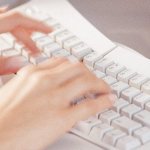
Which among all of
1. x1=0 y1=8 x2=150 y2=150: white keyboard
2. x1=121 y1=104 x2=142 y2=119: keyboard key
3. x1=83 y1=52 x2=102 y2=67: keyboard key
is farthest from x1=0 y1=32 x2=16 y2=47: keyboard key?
x1=121 y1=104 x2=142 y2=119: keyboard key

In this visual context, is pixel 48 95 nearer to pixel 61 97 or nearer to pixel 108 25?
pixel 61 97

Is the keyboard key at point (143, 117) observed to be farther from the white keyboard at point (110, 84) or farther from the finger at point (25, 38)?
the finger at point (25, 38)

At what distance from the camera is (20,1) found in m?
0.78

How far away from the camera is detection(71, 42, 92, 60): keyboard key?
604mm

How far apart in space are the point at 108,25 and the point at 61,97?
0.28m

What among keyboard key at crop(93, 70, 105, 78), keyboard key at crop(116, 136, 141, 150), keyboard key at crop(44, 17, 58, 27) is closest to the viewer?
keyboard key at crop(116, 136, 141, 150)

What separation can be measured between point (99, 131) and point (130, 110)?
0.14 feet

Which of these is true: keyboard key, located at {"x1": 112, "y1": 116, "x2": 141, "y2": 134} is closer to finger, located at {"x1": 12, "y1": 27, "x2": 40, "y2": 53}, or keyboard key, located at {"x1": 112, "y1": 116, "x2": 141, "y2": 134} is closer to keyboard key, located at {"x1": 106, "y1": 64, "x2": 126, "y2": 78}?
keyboard key, located at {"x1": 106, "y1": 64, "x2": 126, "y2": 78}

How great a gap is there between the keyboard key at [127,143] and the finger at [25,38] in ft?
0.69

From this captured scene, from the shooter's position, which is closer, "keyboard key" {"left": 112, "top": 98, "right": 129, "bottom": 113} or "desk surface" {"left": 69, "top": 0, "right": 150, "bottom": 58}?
"keyboard key" {"left": 112, "top": 98, "right": 129, "bottom": 113}

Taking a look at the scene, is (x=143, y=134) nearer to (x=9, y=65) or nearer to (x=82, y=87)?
(x=82, y=87)

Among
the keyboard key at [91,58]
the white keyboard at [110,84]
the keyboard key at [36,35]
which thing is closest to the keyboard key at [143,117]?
the white keyboard at [110,84]

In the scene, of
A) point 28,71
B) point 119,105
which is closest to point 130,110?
point 119,105

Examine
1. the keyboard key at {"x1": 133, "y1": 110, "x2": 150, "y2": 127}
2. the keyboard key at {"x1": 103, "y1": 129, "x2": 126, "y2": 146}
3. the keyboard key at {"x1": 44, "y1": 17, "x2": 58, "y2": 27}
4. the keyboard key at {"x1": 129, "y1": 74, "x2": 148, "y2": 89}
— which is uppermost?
the keyboard key at {"x1": 129, "y1": 74, "x2": 148, "y2": 89}
